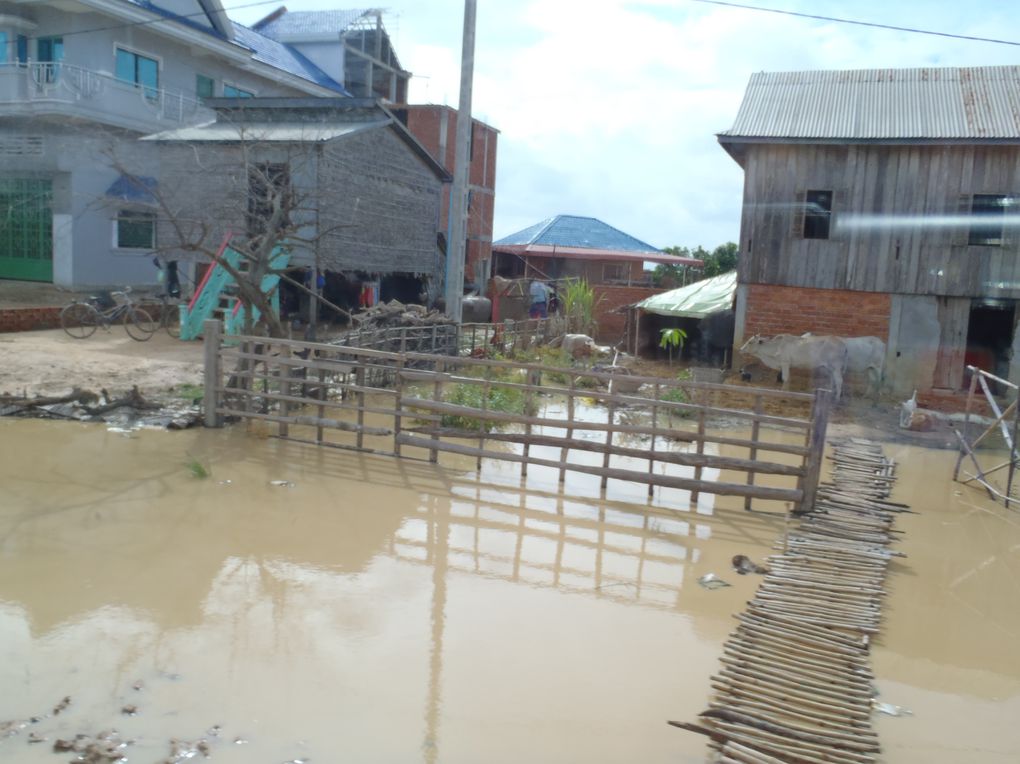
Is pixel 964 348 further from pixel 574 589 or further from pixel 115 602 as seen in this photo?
pixel 115 602

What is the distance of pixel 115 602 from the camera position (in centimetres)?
588

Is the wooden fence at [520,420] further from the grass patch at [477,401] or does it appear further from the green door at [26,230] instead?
the green door at [26,230]

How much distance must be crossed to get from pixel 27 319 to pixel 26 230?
5792 millimetres

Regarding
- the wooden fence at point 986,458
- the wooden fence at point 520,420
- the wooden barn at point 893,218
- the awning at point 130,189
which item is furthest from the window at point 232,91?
the wooden fence at point 986,458

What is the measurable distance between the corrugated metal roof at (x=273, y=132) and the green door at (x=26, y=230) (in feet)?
12.6

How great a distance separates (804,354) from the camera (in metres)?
15.3

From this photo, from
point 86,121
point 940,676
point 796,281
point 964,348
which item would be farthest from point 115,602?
point 86,121

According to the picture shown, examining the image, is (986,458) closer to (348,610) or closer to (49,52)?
(348,610)

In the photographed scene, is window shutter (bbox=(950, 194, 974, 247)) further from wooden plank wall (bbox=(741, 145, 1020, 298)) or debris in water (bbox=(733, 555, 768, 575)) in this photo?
debris in water (bbox=(733, 555, 768, 575))

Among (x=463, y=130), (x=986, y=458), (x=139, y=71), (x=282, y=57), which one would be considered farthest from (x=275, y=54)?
(x=986, y=458)

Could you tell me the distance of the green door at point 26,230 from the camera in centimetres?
2122

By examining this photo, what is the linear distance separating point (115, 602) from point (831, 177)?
46.8 ft

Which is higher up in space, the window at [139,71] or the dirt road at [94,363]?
the window at [139,71]

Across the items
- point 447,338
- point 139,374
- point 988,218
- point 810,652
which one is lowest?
point 810,652
